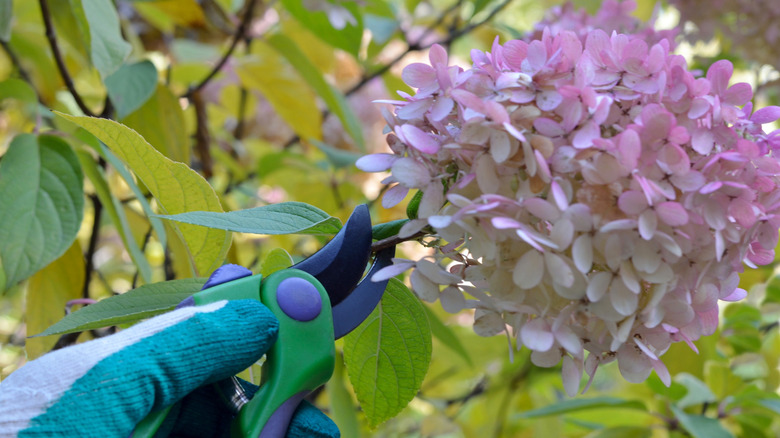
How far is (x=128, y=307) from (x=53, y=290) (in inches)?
10.6

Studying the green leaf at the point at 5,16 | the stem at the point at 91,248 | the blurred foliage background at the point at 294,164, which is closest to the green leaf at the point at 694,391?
the blurred foliage background at the point at 294,164

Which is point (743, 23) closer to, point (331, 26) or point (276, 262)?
point (331, 26)

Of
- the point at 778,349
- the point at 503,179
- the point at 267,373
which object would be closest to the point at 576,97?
the point at 503,179

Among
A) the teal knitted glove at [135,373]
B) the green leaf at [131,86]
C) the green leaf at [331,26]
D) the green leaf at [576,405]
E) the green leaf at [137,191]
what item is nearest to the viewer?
the teal knitted glove at [135,373]

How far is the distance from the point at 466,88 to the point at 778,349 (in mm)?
793

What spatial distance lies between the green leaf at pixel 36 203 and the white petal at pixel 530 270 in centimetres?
34

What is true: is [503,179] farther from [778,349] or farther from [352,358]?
[778,349]

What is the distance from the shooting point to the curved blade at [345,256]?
0.29 metres

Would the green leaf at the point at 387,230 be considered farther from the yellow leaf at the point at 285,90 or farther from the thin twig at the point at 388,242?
the yellow leaf at the point at 285,90

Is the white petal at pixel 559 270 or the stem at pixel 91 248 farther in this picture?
the stem at pixel 91 248

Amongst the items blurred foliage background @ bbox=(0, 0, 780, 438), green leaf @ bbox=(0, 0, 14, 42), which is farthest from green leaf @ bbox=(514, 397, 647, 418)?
green leaf @ bbox=(0, 0, 14, 42)

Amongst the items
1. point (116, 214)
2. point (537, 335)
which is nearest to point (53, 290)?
point (116, 214)

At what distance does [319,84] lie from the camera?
0.74 meters

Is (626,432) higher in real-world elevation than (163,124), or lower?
lower
